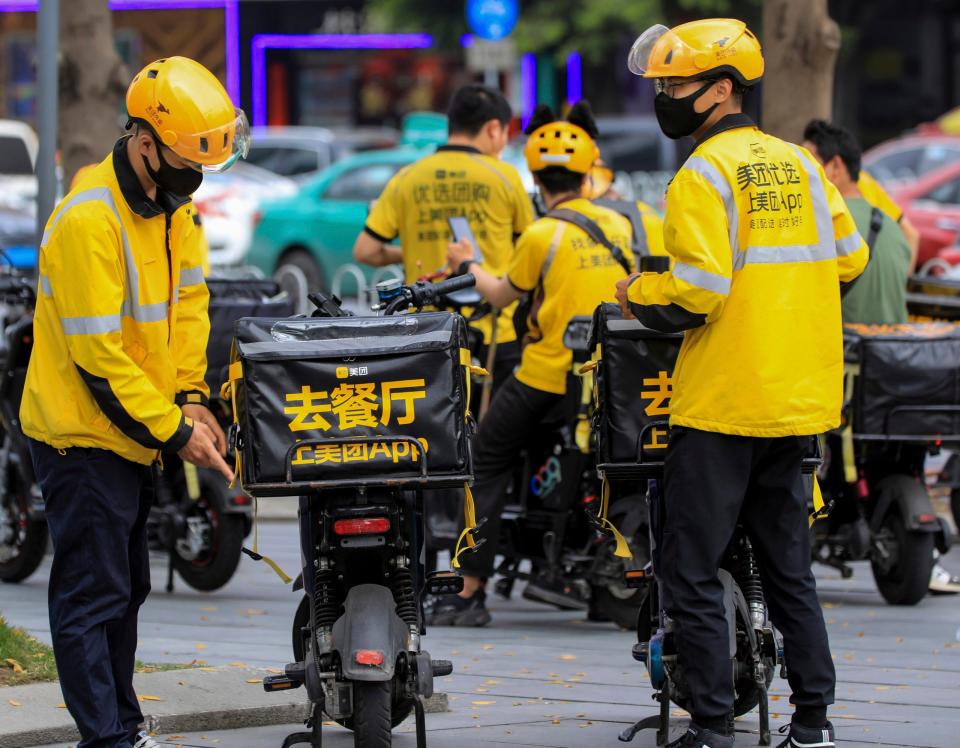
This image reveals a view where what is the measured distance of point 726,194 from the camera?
5.39 metres

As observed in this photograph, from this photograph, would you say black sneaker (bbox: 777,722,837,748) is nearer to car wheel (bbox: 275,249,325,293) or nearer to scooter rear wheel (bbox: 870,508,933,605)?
scooter rear wheel (bbox: 870,508,933,605)

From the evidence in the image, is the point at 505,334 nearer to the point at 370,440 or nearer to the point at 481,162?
the point at 481,162

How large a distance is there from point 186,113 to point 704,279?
1492mm

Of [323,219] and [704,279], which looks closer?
[704,279]

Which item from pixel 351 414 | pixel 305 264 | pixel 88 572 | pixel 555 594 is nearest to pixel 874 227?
pixel 555 594

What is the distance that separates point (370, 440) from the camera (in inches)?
207

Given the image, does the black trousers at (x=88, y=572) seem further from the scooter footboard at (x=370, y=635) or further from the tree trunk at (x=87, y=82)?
the tree trunk at (x=87, y=82)

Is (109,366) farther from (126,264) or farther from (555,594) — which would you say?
(555,594)

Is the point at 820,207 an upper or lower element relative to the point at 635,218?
upper

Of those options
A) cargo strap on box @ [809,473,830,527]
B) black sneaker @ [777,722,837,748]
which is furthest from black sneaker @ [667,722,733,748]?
cargo strap on box @ [809,473,830,527]

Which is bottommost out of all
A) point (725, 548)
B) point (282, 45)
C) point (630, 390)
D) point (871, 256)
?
point (725, 548)

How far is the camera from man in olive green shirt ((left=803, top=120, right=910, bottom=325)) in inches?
360

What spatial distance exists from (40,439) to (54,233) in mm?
570

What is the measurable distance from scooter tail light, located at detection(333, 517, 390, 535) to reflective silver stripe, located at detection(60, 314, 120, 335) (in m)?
0.84
